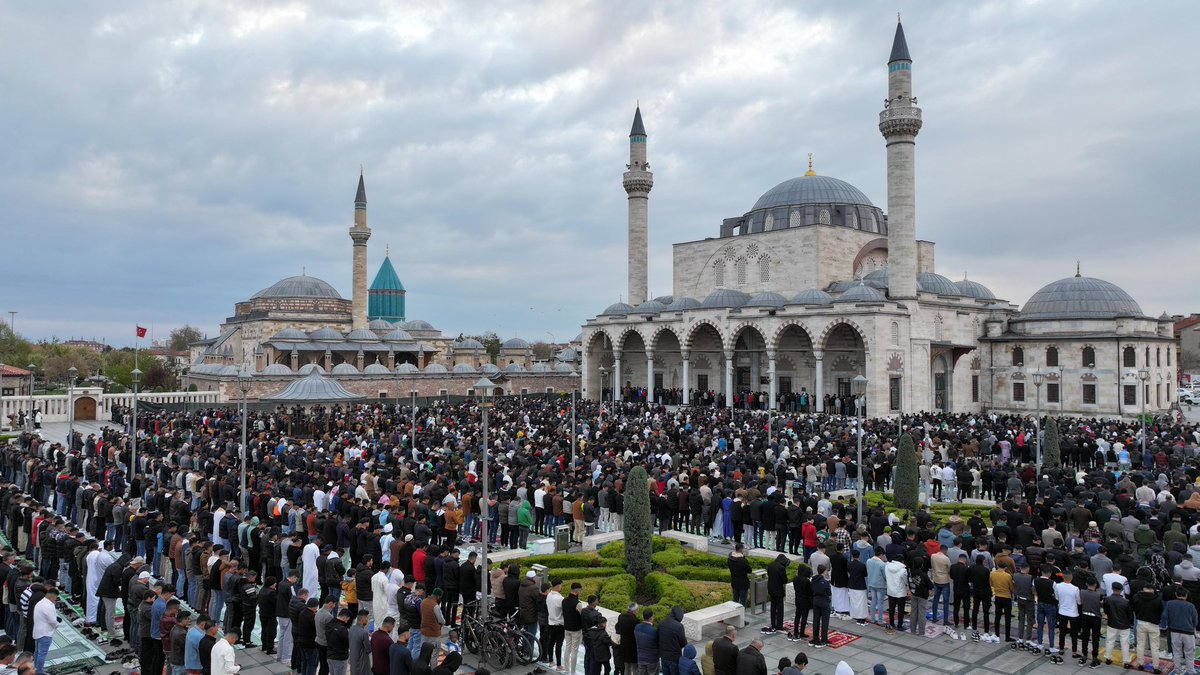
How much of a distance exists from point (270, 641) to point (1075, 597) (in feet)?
31.4

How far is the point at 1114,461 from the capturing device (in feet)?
69.0

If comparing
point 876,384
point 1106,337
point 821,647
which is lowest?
point 821,647

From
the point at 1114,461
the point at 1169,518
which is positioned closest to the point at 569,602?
the point at 1169,518

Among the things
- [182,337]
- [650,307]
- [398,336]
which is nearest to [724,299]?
[650,307]

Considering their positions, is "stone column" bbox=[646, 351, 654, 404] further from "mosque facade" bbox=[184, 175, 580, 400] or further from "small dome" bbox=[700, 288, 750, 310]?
"mosque facade" bbox=[184, 175, 580, 400]

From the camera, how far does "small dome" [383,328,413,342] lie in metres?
57.0

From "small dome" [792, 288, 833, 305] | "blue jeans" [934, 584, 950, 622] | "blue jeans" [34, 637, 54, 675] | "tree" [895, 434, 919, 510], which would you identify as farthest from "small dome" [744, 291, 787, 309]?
"blue jeans" [34, 637, 54, 675]

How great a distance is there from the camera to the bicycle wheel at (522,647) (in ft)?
29.1

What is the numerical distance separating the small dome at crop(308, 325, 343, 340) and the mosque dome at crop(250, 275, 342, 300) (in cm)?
768

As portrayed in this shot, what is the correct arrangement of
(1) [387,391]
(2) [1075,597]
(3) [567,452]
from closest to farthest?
(2) [1075,597]
(3) [567,452]
(1) [387,391]

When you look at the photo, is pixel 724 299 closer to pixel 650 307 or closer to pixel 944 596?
pixel 650 307

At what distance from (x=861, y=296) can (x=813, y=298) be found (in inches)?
107

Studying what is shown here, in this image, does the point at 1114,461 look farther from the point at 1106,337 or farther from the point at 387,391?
the point at 387,391

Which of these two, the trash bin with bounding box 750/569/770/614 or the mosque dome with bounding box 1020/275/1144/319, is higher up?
the mosque dome with bounding box 1020/275/1144/319
